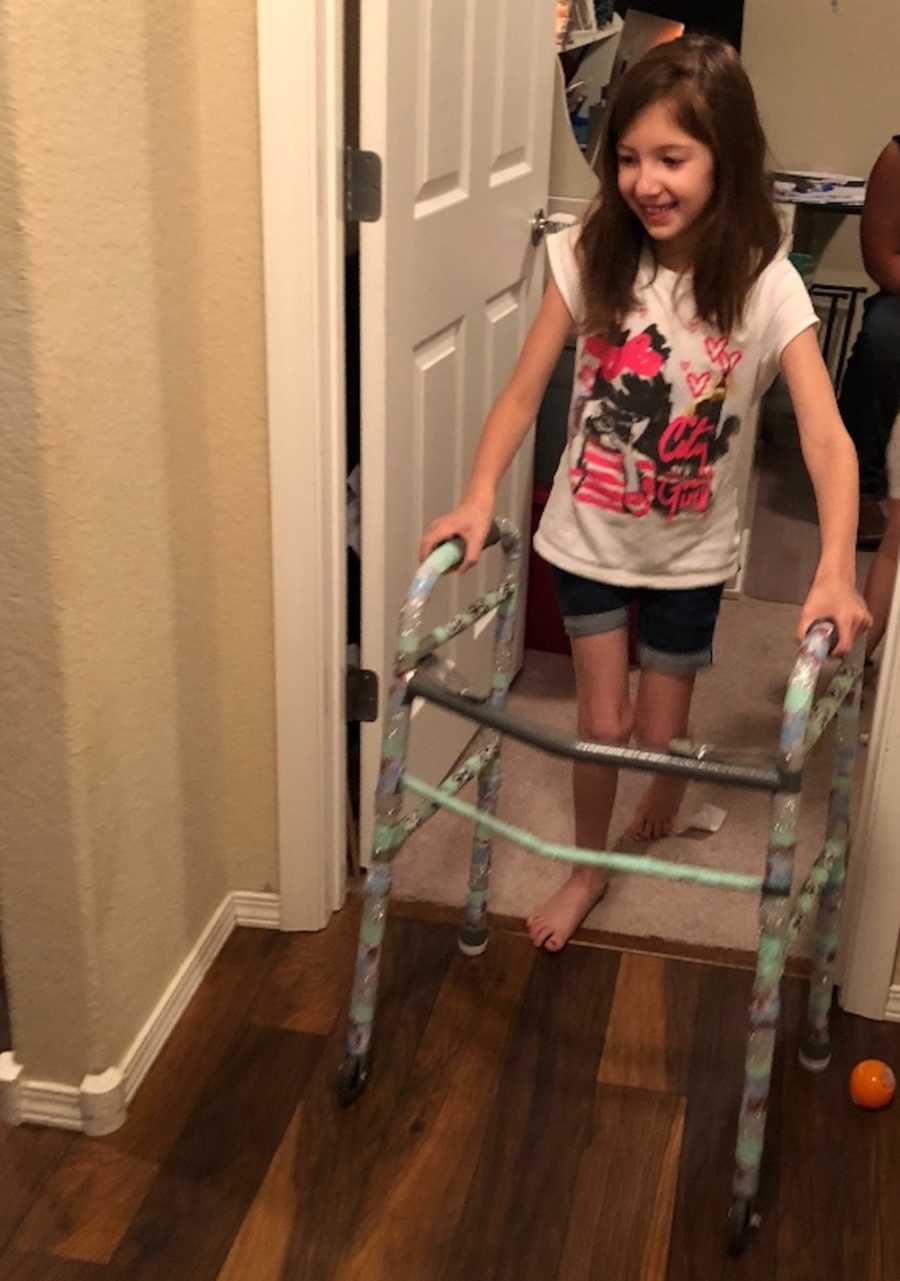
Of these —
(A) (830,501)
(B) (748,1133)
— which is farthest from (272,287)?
(B) (748,1133)

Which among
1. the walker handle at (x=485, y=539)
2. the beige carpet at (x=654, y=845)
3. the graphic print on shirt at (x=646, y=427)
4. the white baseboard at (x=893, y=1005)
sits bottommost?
the beige carpet at (x=654, y=845)

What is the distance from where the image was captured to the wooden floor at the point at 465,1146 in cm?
143

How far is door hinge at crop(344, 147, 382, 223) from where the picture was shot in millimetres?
1614

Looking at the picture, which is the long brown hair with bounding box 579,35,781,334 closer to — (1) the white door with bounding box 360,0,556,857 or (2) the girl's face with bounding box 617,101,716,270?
(2) the girl's face with bounding box 617,101,716,270

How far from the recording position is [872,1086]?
162cm

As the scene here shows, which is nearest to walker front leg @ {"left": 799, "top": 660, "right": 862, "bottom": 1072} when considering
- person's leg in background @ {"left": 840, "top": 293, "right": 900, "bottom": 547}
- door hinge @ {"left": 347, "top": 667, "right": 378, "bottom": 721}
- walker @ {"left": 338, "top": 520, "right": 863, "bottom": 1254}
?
walker @ {"left": 338, "top": 520, "right": 863, "bottom": 1254}

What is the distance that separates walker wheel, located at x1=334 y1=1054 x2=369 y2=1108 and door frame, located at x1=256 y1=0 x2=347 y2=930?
1.13 feet

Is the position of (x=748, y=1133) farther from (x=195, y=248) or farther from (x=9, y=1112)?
(x=195, y=248)

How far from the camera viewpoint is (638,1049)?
1730mm

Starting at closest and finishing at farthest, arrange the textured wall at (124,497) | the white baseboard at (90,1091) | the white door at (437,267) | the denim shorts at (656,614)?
the textured wall at (124,497) → the white baseboard at (90,1091) → the white door at (437,267) → the denim shorts at (656,614)

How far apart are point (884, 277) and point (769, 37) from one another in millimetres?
1662

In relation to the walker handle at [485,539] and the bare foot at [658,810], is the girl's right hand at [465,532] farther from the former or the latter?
the bare foot at [658,810]

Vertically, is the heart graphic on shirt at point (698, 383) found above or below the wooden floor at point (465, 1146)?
above

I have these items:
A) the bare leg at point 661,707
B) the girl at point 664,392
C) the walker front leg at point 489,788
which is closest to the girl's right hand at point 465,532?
the girl at point 664,392
